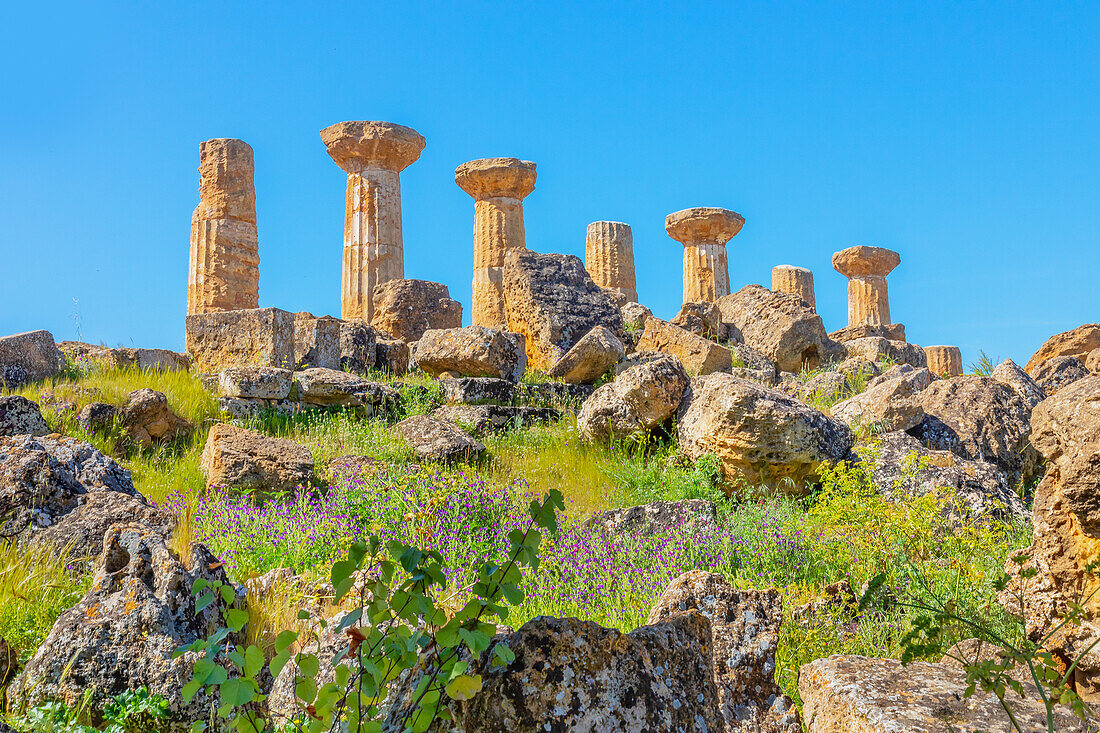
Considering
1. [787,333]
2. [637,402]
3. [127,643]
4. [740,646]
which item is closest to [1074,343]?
[787,333]

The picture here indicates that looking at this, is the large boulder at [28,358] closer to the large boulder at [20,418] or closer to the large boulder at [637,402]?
the large boulder at [20,418]

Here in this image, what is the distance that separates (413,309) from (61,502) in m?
9.74

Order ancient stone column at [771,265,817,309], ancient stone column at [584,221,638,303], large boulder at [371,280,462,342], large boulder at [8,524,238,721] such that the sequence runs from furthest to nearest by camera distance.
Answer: ancient stone column at [771,265,817,309], ancient stone column at [584,221,638,303], large boulder at [371,280,462,342], large boulder at [8,524,238,721]

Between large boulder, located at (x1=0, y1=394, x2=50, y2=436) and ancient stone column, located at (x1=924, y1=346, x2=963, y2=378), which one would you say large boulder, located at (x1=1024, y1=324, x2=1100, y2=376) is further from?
large boulder, located at (x1=0, y1=394, x2=50, y2=436)

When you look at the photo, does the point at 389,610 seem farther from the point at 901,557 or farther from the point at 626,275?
the point at 626,275

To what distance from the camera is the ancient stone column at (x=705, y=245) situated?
2259 centimetres

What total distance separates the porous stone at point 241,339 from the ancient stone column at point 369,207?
6708 millimetres

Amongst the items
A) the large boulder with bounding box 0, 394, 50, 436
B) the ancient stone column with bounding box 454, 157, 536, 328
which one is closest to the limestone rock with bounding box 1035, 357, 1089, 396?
the ancient stone column with bounding box 454, 157, 536, 328

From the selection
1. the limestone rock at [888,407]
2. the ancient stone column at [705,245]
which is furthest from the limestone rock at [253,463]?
the ancient stone column at [705,245]

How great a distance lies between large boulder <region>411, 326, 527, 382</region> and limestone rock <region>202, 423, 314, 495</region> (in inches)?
147

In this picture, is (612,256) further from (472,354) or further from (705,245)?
(472,354)

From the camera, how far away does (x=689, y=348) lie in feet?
40.8

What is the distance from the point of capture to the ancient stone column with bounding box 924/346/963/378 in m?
21.4

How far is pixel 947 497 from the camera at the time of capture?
6.25m
